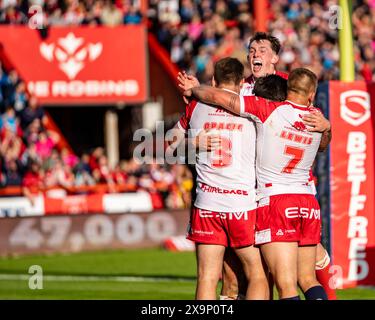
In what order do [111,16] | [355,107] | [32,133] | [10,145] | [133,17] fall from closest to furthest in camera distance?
1. [355,107]
2. [10,145]
3. [32,133]
4. [111,16]
5. [133,17]

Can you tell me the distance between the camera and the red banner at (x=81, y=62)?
2558cm

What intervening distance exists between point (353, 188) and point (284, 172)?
4464 millimetres

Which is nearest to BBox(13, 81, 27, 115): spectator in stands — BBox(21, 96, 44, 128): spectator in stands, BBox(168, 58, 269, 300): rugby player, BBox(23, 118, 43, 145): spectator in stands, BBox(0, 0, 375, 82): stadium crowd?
BBox(21, 96, 44, 128): spectator in stands

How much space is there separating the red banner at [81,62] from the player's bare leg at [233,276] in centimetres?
1680

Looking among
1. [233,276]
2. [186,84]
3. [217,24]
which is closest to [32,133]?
[217,24]

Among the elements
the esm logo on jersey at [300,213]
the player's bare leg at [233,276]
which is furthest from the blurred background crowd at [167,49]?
the esm logo on jersey at [300,213]

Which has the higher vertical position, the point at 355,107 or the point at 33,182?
the point at 355,107

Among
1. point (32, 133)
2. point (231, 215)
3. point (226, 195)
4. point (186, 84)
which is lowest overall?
point (32, 133)

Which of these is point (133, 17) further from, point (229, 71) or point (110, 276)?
point (229, 71)

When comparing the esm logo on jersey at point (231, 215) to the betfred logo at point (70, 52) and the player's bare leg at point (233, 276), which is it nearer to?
the player's bare leg at point (233, 276)

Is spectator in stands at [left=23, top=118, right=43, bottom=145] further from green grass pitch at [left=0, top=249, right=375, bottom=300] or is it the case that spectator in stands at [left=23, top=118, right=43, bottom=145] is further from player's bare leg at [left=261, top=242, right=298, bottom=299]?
player's bare leg at [left=261, top=242, right=298, bottom=299]

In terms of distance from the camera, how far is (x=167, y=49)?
27297 millimetres
